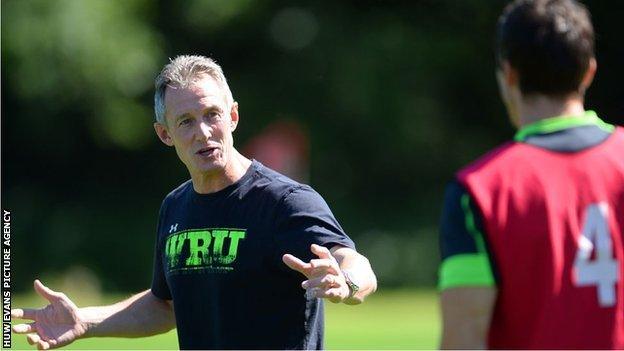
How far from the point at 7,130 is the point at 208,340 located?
19165 millimetres

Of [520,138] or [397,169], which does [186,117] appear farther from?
[397,169]

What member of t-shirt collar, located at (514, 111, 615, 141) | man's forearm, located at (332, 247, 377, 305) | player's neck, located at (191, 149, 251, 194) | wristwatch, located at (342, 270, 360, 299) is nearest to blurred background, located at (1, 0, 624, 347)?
player's neck, located at (191, 149, 251, 194)

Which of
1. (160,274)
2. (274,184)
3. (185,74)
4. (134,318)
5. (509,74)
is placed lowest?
(134,318)

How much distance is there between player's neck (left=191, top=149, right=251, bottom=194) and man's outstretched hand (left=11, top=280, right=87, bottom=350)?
70cm

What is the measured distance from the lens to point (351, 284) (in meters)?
4.11

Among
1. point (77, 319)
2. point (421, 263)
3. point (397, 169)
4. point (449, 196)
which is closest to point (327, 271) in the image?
point (449, 196)

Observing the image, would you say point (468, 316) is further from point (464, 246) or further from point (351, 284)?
point (351, 284)

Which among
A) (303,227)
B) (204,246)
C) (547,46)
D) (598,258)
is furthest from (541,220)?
(204,246)

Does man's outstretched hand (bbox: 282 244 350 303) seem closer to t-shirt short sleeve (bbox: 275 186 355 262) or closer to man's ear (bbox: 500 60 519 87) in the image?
t-shirt short sleeve (bbox: 275 186 355 262)

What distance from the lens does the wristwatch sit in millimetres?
4102

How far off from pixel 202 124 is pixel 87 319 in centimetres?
89

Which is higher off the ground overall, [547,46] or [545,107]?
[547,46]

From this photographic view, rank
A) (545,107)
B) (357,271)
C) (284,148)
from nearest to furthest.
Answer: (545,107) < (357,271) < (284,148)

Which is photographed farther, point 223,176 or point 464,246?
point 223,176
